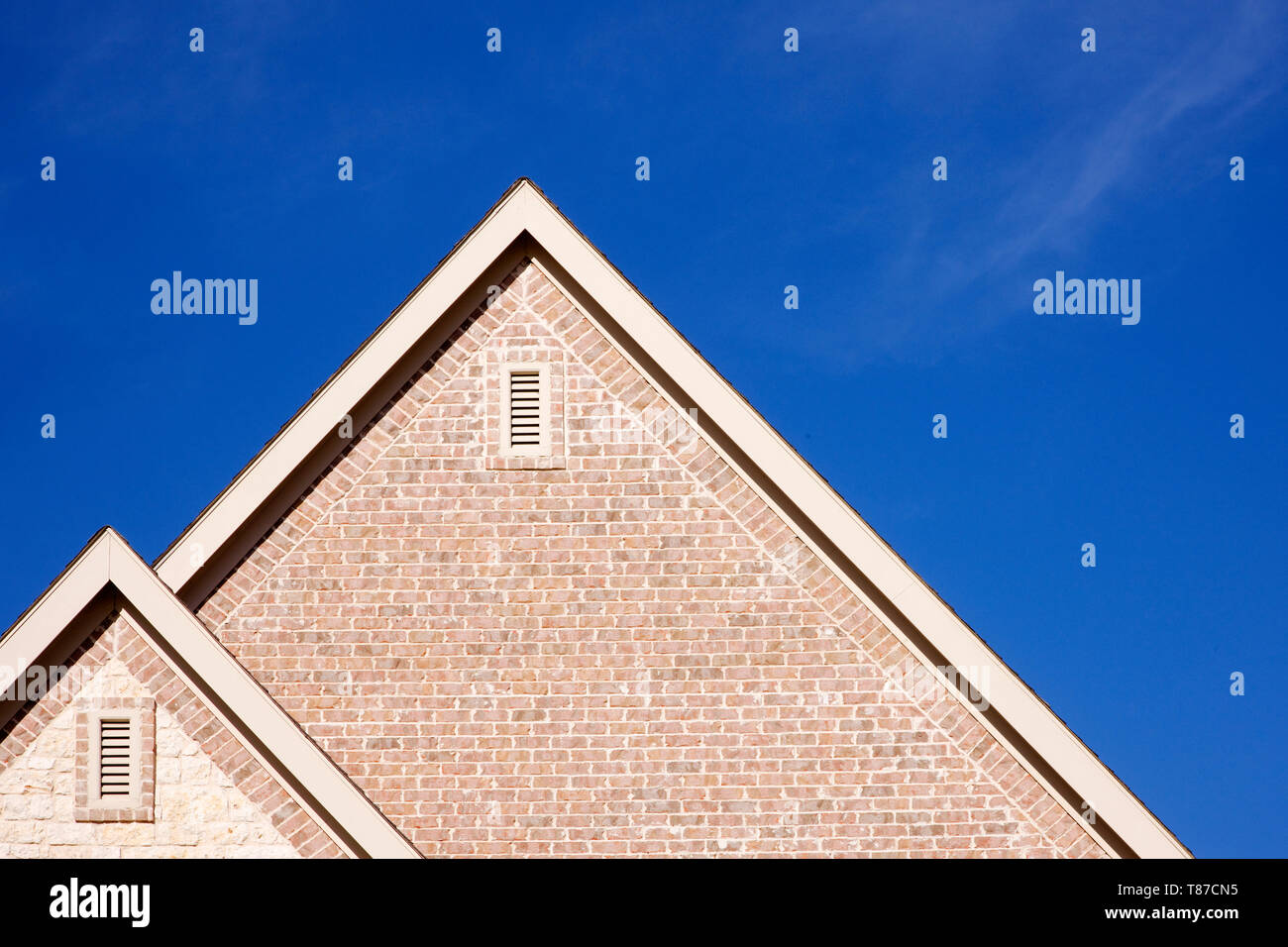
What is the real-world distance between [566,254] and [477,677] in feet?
13.6

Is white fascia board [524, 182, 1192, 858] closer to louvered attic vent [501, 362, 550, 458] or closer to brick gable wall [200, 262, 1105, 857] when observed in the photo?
brick gable wall [200, 262, 1105, 857]

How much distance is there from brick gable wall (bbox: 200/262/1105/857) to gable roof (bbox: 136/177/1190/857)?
19 cm

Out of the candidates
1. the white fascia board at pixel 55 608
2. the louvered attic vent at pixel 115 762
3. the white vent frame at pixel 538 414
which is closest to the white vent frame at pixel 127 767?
the louvered attic vent at pixel 115 762

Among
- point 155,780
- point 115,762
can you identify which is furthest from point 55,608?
point 155,780

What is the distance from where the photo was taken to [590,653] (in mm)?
11156

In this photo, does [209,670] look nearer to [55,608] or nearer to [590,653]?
[55,608]

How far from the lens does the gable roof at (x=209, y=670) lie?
28.6ft

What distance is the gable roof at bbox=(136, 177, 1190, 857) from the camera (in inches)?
418

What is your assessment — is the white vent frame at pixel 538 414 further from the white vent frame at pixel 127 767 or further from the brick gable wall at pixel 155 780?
the white vent frame at pixel 127 767

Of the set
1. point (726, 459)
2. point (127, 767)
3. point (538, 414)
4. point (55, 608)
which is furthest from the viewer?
point (538, 414)

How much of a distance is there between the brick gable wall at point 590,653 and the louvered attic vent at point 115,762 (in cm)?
236

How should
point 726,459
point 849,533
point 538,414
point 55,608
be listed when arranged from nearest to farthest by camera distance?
point 55,608 → point 849,533 → point 726,459 → point 538,414

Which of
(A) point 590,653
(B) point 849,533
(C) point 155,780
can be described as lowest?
(C) point 155,780

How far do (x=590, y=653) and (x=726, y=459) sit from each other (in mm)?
2228
